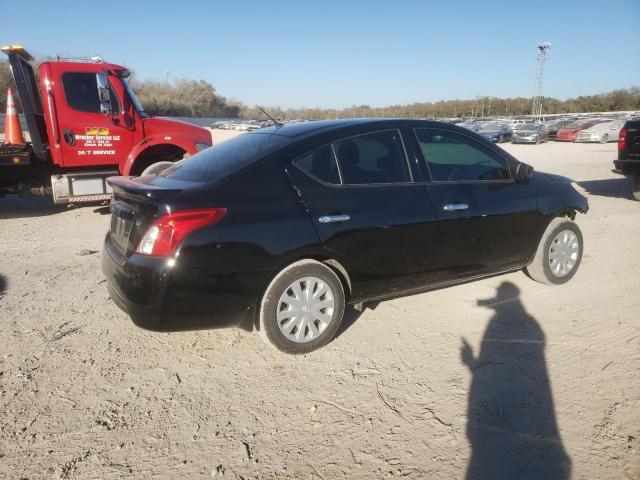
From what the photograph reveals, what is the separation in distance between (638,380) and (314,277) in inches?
87.2

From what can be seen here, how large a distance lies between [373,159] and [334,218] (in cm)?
68

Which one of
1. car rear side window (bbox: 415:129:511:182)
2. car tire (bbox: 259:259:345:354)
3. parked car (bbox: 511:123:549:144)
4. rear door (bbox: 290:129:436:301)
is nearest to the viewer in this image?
car tire (bbox: 259:259:345:354)

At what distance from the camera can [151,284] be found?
281 centimetres

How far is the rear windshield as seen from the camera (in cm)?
320

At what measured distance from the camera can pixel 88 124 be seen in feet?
25.0

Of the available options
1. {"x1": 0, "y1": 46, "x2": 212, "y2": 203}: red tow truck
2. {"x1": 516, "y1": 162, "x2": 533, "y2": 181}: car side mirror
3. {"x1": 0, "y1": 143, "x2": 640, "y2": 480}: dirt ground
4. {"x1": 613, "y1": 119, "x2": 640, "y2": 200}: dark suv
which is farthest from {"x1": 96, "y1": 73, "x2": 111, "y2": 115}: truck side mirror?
{"x1": 613, "y1": 119, "x2": 640, "y2": 200}: dark suv

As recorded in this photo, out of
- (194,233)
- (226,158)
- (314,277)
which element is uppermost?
(226,158)

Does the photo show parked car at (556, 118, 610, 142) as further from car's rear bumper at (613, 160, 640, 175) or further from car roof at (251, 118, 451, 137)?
car roof at (251, 118, 451, 137)

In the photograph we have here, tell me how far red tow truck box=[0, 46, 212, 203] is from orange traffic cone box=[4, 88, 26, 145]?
744 mm

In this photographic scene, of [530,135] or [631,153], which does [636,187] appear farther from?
[530,135]

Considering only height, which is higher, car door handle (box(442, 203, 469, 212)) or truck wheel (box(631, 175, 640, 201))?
car door handle (box(442, 203, 469, 212))

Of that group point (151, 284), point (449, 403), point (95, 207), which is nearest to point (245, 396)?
point (151, 284)

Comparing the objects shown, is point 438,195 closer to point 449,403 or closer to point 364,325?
point 364,325

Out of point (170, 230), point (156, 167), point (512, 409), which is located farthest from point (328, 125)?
point (156, 167)
